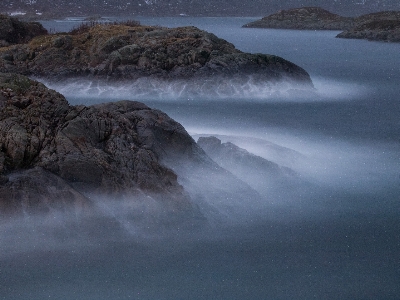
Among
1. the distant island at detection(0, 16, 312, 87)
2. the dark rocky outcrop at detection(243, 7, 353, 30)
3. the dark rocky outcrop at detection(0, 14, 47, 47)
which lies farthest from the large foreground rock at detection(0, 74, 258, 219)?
the dark rocky outcrop at detection(243, 7, 353, 30)

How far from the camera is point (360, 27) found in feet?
249

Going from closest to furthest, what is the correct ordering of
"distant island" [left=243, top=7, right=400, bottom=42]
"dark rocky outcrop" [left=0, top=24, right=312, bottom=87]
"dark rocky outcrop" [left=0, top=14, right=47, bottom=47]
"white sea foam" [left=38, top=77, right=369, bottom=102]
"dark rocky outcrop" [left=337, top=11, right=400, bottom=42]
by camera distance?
Result: "white sea foam" [left=38, top=77, right=369, bottom=102] < "dark rocky outcrop" [left=0, top=24, right=312, bottom=87] < "dark rocky outcrop" [left=0, top=14, right=47, bottom=47] < "dark rocky outcrop" [left=337, top=11, right=400, bottom=42] < "distant island" [left=243, top=7, right=400, bottom=42]

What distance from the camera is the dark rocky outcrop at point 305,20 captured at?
319 ft

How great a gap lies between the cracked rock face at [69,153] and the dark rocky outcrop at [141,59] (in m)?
14.6

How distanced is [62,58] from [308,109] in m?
9.90

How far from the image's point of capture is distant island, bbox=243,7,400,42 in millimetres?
72438

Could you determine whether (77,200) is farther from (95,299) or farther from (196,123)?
(196,123)

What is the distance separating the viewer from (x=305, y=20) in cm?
10106

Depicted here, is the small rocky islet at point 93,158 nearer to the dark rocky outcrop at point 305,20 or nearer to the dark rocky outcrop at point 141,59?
the dark rocky outcrop at point 141,59

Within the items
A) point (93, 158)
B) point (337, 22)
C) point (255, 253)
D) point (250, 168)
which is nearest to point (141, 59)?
point (250, 168)

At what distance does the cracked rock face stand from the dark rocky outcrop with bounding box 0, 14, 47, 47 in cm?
1796

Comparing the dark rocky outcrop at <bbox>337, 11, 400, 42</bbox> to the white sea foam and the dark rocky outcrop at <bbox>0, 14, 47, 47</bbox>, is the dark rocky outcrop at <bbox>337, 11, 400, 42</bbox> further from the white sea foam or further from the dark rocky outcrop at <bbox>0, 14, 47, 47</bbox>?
the dark rocky outcrop at <bbox>0, 14, 47, 47</bbox>

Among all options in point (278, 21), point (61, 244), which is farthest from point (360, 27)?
point (61, 244)

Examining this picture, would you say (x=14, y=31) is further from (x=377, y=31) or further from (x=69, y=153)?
(x=377, y=31)
